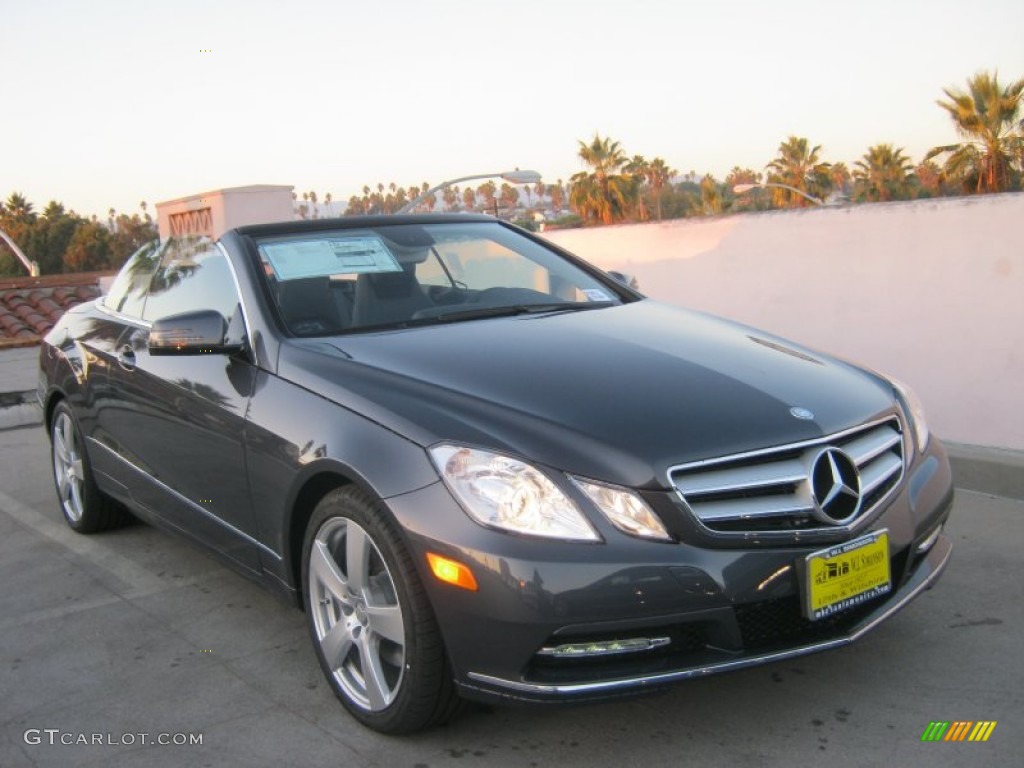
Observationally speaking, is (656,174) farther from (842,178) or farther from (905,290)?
(905,290)

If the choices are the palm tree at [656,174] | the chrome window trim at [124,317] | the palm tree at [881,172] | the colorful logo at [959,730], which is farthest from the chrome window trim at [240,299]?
the palm tree at [656,174]

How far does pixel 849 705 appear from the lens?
315 cm

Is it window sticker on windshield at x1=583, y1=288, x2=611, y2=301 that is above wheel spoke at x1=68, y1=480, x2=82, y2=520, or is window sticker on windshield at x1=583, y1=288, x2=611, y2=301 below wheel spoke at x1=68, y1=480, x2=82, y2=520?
above

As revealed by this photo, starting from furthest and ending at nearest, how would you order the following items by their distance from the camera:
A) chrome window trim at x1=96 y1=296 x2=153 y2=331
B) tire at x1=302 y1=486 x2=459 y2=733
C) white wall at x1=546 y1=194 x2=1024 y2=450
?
white wall at x1=546 y1=194 x2=1024 y2=450 → chrome window trim at x1=96 y1=296 x2=153 y2=331 → tire at x1=302 y1=486 x2=459 y2=733

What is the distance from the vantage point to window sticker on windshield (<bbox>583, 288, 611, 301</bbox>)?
437 cm

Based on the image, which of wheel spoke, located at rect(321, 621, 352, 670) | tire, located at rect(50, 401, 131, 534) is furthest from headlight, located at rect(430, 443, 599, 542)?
tire, located at rect(50, 401, 131, 534)

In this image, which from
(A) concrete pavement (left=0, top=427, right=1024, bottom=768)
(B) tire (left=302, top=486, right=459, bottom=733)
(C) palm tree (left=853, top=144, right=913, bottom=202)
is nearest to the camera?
(B) tire (left=302, top=486, right=459, bottom=733)

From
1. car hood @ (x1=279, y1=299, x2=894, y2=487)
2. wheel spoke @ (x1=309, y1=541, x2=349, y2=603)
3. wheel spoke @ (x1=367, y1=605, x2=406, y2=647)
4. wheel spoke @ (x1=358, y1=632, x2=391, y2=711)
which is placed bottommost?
wheel spoke @ (x1=358, y1=632, x2=391, y2=711)

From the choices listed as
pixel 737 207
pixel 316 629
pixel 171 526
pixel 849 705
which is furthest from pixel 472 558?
pixel 737 207

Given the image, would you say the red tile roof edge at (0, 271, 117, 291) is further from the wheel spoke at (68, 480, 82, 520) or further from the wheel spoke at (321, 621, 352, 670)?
the wheel spoke at (321, 621, 352, 670)

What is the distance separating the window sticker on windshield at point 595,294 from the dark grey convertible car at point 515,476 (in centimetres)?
19

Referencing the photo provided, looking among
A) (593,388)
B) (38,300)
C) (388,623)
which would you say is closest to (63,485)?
(388,623)

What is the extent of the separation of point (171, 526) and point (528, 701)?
7.09 feet

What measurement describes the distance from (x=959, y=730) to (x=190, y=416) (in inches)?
106
